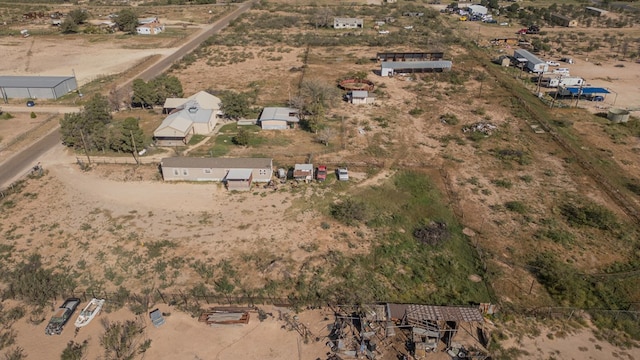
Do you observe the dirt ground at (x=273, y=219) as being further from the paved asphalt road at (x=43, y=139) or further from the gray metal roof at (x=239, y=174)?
the paved asphalt road at (x=43, y=139)

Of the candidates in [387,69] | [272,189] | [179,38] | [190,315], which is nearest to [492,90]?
[387,69]

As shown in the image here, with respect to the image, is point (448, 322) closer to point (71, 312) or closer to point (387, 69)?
point (71, 312)

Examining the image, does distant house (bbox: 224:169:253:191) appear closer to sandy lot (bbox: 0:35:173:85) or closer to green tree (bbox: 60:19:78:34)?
sandy lot (bbox: 0:35:173:85)

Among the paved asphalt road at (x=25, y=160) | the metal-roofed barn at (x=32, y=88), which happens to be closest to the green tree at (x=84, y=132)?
the paved asphalt road at (x=25, y=160)

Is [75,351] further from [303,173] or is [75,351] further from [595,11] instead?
[595,11]

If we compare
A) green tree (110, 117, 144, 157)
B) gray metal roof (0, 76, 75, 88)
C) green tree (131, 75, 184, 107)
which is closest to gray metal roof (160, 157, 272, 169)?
green tree (110, 117, 144, 157)

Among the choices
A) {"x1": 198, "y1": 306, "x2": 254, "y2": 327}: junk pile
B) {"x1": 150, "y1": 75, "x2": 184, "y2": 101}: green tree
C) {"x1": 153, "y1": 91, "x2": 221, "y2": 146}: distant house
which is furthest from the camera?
{"x1": 150, "y1": 75, "x2": 184, "y2": 101}: green tree

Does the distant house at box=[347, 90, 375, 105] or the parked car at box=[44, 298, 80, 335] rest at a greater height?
the distant house at box=[347, 90, 375, 105]
